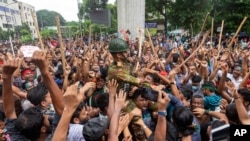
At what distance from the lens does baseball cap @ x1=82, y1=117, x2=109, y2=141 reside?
2422mm

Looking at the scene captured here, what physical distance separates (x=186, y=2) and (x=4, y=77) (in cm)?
2306

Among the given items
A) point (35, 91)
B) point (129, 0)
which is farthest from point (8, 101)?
point (129, 0)

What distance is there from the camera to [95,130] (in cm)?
244

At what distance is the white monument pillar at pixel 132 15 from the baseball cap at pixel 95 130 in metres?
18.0

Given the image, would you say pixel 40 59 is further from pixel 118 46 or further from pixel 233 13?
pixel 233 13

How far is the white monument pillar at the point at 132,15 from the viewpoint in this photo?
20.5 m

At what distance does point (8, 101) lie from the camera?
2604mm

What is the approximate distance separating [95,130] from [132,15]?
61.3 feet

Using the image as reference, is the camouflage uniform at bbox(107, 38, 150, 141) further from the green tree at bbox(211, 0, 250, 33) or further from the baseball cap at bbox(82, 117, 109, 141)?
the green tree at bbox(211, 0, 250, 33)

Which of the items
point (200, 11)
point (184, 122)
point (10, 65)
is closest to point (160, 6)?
point (200, 11)

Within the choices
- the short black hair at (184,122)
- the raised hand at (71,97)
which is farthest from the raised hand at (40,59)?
the short black hair at (184,122)

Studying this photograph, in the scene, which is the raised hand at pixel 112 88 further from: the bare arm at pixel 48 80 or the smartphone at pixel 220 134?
the smartphone at pixel 220 134

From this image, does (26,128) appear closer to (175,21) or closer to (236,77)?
(236,77)

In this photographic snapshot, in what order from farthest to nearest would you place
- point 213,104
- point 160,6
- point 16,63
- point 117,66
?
1. point 160,6
2. point 213,104
3. point 117,66
4. point 16,63
